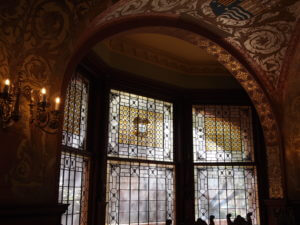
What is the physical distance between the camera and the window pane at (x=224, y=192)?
662 cm

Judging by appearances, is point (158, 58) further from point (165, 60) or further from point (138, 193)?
point (138, 193)

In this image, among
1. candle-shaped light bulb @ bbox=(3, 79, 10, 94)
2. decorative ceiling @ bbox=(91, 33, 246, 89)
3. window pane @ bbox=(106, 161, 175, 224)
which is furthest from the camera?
decorative ceiling @ bbox=(91, 33, 246, 89)

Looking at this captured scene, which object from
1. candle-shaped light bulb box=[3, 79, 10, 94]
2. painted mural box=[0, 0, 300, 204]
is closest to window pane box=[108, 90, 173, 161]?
painted mural box=[0, 0, 300, 204]

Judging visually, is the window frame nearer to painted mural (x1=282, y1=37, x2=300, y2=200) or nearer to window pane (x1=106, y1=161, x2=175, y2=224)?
window pane (x1=106, y1=161, x2=175, y2=224)

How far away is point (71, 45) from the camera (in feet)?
11.1

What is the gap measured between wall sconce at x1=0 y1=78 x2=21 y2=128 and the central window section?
2979 millimetres

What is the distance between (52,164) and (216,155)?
4.34m

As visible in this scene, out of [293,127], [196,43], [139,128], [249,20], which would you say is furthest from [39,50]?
[293,127]

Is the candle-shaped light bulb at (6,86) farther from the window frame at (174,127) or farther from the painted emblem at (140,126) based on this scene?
the painted emblem at (140,126)

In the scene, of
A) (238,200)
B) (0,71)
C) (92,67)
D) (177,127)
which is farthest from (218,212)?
(0,71)

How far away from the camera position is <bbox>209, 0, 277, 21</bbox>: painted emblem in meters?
4.26

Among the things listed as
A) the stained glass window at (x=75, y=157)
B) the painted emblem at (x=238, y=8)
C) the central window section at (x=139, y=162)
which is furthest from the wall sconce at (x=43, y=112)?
the central window section at (x=139, y=162)

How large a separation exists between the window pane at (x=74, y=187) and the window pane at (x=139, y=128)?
663 millimetres

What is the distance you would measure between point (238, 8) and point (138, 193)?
3441 millimetres
